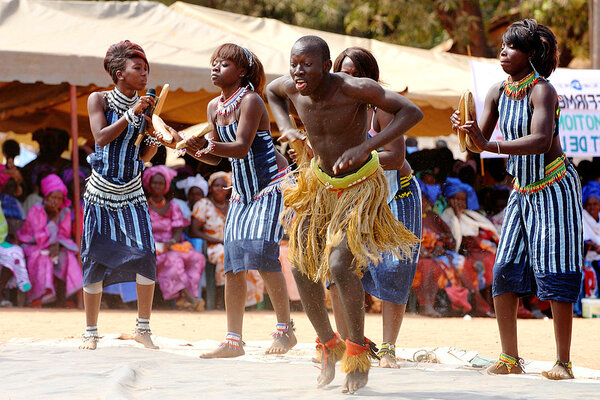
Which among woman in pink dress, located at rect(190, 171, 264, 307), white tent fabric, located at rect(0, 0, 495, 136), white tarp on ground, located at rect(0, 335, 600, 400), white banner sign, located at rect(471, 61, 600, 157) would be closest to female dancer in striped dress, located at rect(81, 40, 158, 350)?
white tarp on ground, located at rect(0, 335, 600, 400)

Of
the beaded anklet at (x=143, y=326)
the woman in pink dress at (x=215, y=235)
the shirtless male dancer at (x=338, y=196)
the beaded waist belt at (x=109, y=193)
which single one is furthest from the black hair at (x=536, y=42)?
the woman in pink dress at (x=215, y=235)

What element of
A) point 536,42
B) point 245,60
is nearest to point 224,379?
point 245,60

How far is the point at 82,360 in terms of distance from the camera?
198 inches

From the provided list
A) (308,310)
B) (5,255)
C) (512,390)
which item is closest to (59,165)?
(5,255)

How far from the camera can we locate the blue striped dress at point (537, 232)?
4.80 meters

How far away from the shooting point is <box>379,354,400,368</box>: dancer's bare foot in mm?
5176

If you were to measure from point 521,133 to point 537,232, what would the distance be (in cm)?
57

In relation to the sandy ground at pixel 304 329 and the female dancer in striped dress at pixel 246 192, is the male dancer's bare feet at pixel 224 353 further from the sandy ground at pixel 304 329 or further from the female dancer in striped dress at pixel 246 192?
the sandy ground at pixel 304 329

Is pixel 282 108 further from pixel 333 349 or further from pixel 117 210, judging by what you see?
pixel 117 210

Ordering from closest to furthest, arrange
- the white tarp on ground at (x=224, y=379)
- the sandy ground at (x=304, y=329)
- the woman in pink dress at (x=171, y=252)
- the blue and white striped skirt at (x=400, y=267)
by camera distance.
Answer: the white tarp on ground at (x=224, y=379) → the blue and white striped skirt at (x=400, y=267) → the sandy ground at (x=304, y=329) → the woman in pink dress at (x=171, y=252)

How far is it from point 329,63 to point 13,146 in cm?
687

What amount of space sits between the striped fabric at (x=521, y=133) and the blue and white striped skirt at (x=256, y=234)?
5.17ft

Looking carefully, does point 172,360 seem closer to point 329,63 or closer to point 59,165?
point 329,63

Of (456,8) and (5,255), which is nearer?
(5,255)
